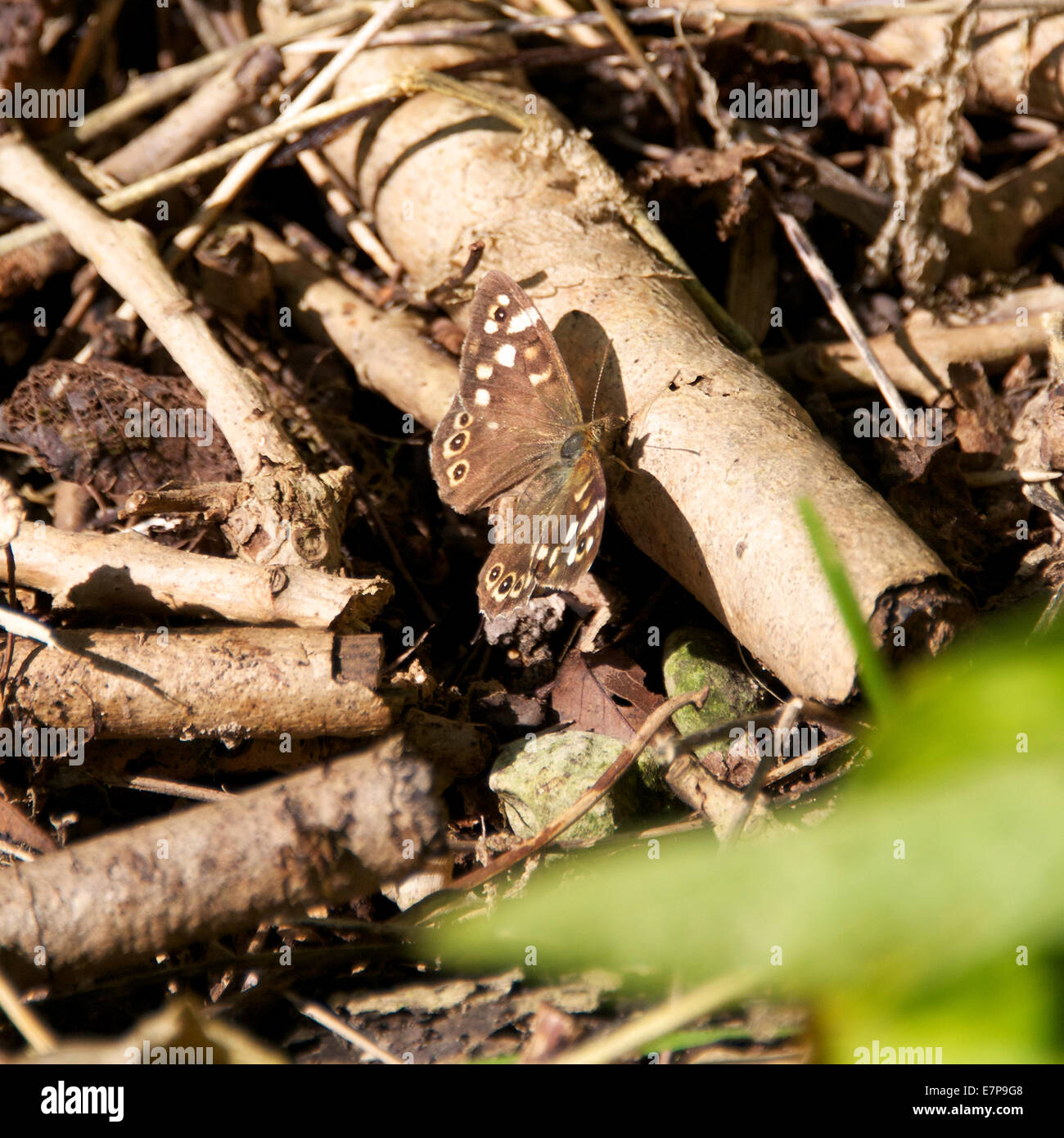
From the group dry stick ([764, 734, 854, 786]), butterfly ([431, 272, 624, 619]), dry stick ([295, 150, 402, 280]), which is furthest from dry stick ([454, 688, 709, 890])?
dry stick ([295, 150, 402, 280])

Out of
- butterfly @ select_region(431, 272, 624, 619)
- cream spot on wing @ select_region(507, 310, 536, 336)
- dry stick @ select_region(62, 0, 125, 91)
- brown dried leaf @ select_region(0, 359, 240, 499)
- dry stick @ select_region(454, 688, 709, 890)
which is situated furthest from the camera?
dry stick @ select_region(62, 0, 125, 91)

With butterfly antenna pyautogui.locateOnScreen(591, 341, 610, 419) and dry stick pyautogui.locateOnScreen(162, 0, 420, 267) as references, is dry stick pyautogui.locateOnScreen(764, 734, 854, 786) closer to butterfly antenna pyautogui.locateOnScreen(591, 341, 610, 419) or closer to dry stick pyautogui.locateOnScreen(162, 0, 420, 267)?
butterfly antenna pyautogui.locateOnScreen(591, 341, 610, 419)

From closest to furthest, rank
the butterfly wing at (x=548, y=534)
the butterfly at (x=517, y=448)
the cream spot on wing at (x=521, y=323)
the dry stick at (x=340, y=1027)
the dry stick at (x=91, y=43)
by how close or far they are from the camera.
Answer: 1. the dry stick at (x=340, y=1027)
2. the butterfly wing at (x=548, y=534)
3. the butterfly at (x=517, y=448)
4. the cream spot on wing at (x=521, y=323)
5. the dry stick at (x=91, y=43)

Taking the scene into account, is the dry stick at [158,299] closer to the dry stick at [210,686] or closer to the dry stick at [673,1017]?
the dry stick at [210,686]
